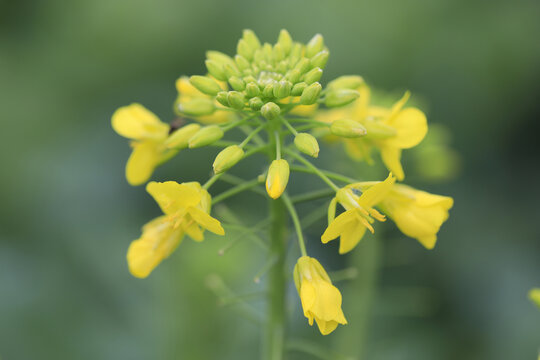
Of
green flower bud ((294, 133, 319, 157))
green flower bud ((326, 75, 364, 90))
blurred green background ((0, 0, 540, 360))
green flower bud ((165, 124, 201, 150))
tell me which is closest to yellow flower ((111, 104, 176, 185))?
green flower bud ((165, 124, 201, 150))

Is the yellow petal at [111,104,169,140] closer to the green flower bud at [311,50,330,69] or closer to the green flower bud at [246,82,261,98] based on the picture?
the green flower bud at [246,82,261,98]

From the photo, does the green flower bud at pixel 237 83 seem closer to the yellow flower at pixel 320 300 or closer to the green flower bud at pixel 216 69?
the green flower bud at pixel 216 69

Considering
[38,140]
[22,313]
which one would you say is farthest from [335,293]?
[38,140]

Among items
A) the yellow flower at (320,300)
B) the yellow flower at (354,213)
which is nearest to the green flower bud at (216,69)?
the yellow flower at (354,213)

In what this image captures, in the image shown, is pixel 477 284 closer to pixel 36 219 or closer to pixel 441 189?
pixel 441 189

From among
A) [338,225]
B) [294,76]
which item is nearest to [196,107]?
[294,76]

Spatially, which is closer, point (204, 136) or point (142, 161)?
point (204, 136)

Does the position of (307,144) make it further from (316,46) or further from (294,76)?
(316,46)
